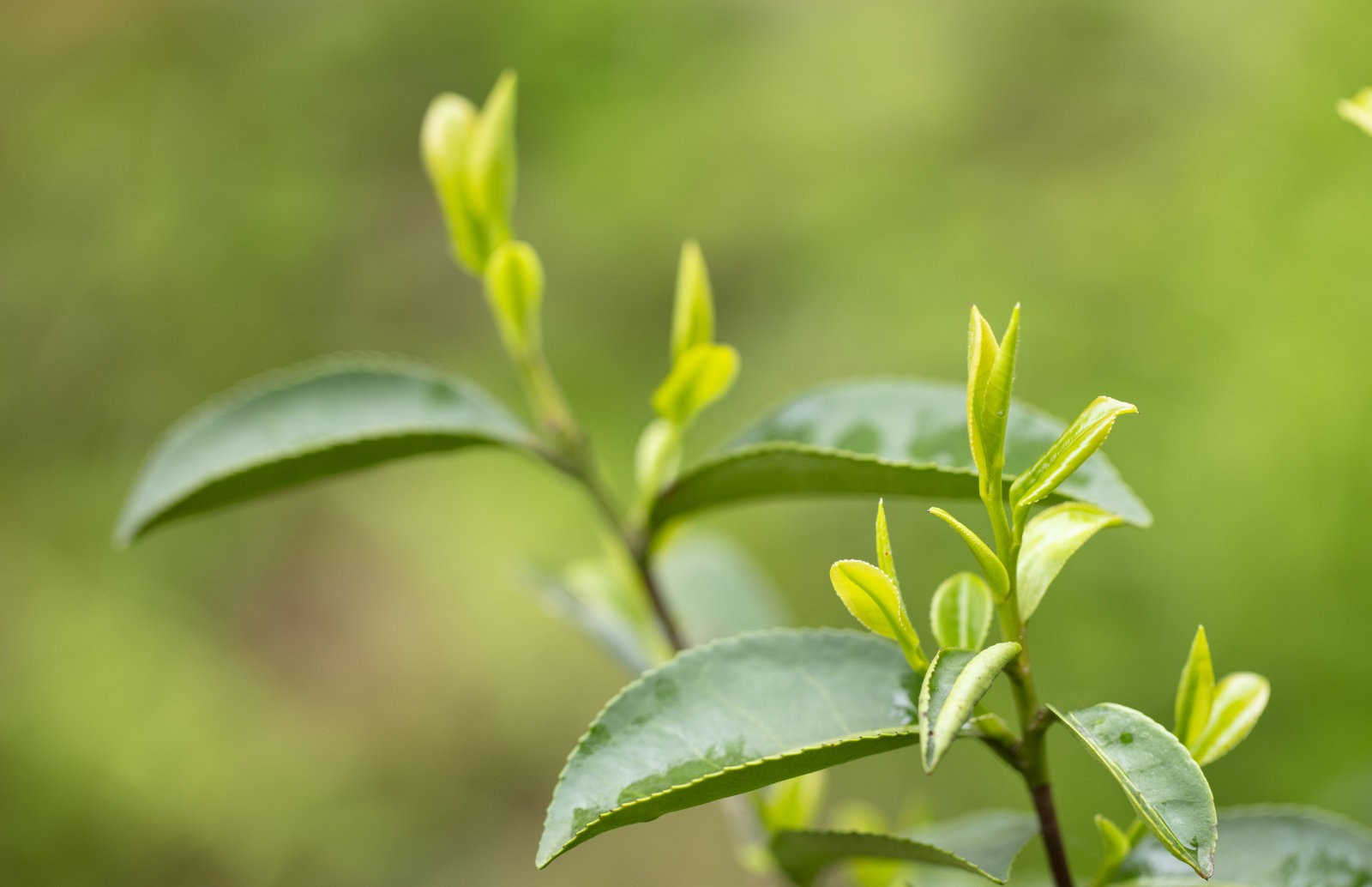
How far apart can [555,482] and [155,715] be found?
2.88 feet

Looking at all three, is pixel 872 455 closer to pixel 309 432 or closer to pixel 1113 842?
pixel 1113 842

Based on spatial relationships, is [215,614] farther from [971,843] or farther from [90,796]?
[971,843]

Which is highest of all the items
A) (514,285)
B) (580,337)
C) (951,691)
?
(580,337)

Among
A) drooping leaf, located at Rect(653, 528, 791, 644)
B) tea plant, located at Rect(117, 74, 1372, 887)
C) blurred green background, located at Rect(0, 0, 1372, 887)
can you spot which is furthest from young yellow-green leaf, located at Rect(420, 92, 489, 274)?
blurred green background, located at Rect(0, 0, 1372, 887)

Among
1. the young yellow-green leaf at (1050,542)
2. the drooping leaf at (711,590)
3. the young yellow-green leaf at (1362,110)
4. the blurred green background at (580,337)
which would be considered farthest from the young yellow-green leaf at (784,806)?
the blurred green background at (580,337)

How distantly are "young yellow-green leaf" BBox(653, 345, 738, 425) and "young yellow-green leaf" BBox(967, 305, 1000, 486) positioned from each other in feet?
0.67

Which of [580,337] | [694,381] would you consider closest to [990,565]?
[694,381]

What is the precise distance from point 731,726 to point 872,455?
148 mm

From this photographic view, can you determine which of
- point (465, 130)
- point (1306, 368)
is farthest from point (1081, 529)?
point (1306, 368)

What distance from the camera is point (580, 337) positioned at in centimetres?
279

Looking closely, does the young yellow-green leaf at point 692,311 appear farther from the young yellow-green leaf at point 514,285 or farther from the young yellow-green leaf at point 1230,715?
the young yellow-green leaf at point 1230,715

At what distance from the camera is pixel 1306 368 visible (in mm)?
2137

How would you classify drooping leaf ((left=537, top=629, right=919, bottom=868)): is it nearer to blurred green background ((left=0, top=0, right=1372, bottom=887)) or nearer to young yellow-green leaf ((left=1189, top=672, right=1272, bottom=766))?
young yellow-green leaf ((left=1189, top=672, right=1272, bottom=766))

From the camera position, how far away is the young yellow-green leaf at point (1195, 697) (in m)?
0.44
